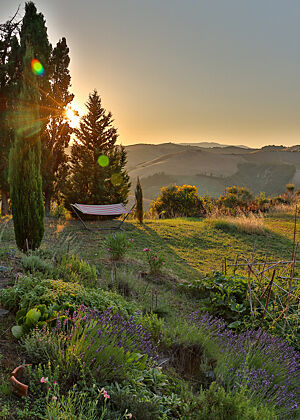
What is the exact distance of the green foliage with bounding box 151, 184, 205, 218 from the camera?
45.9ft

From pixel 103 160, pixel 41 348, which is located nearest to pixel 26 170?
pixel 41 348

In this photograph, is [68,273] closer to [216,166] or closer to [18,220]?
[18,220]

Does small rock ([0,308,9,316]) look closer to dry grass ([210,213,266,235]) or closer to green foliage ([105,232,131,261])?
green foliage ([105,232,131,261])

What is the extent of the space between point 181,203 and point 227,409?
12.6m

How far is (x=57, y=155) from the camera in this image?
12875mm

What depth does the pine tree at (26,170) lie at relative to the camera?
525cm

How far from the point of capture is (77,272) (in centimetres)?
403

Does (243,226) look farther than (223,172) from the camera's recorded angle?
No

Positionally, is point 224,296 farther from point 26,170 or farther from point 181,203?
point 181,203

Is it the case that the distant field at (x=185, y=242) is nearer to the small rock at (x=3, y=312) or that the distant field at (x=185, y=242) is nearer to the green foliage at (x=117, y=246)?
the green foliage at (x=117, y=246)

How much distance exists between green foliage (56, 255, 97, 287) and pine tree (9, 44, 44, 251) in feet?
4.84

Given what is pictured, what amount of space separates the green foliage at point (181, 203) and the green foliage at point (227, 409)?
1212 cm

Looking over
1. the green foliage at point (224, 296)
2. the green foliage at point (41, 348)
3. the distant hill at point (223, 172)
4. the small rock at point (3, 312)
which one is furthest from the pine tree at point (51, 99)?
the distant hill at point (223, 172)

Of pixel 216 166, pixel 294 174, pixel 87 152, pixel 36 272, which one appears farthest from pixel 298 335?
pixel 216 166
